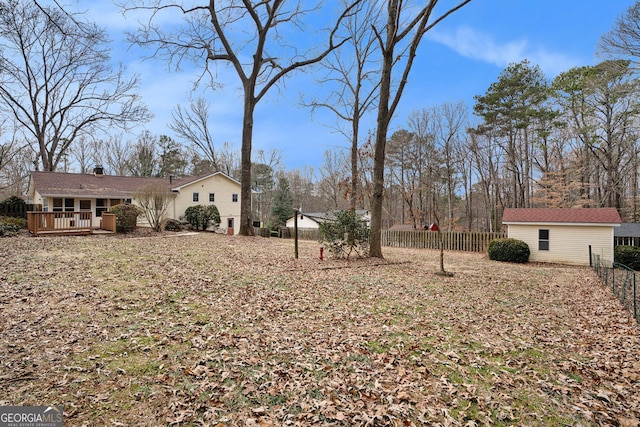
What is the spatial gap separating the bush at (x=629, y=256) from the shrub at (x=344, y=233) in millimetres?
13303

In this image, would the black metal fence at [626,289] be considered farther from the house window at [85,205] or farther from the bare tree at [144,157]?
the bare tree at [144,157]

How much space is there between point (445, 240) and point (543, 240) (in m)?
5.47

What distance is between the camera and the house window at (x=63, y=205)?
61.3ft

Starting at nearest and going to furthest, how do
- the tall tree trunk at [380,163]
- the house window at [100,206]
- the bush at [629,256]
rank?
the tall tree trunk at [380,163], the bush at [629,256], the house window at [100,206]

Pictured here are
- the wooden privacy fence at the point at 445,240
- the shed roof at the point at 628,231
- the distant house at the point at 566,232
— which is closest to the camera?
the distant house at the point at 566,232

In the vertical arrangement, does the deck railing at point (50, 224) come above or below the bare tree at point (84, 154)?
below

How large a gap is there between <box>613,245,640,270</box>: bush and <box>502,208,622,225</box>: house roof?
5.18 ft

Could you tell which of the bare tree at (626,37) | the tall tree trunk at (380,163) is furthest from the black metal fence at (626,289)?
the bare tree at (626,37)

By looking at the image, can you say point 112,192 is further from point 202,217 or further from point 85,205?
point 202,217

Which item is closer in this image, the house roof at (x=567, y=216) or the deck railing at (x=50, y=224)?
the deck railing at (x=50, y=224)

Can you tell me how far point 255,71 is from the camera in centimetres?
1739

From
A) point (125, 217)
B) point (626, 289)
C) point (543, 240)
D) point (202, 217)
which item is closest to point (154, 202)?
point (125, 217)

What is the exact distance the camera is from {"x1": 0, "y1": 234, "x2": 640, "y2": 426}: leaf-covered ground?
117 inches

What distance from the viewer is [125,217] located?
1534 cm
